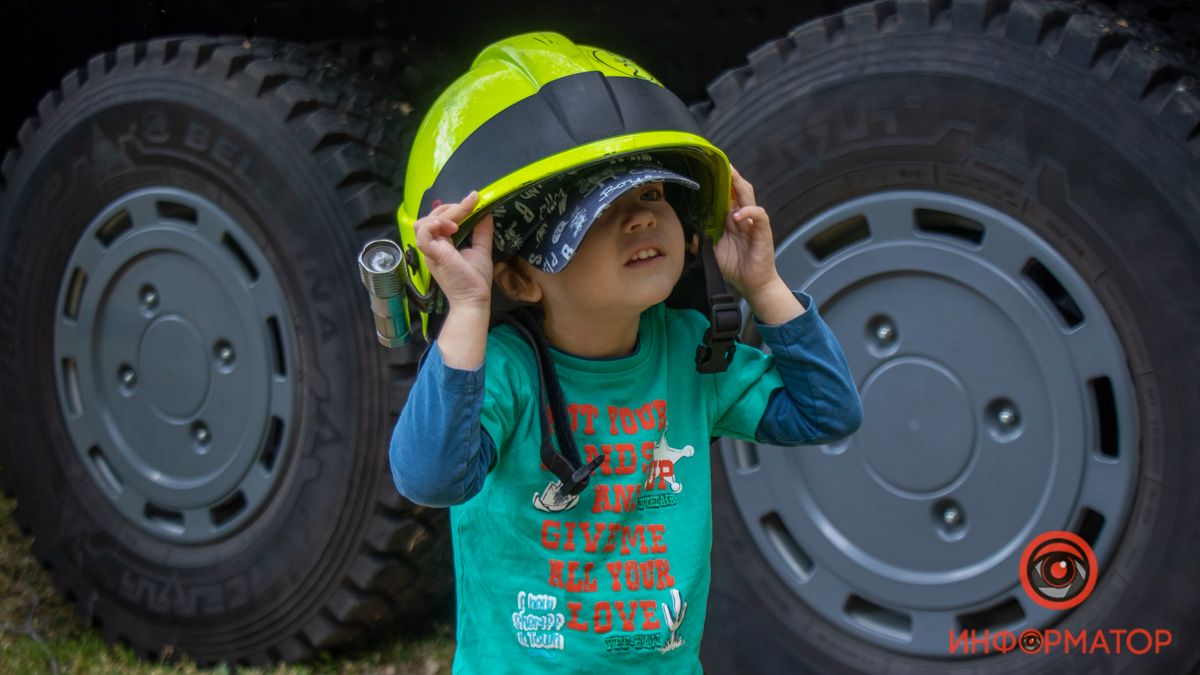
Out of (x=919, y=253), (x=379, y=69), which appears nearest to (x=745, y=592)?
(x=919, y=253)

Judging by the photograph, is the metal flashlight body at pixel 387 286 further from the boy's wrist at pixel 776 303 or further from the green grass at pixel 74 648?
the green grass at pixel 74 648

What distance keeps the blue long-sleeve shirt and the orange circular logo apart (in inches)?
23.6

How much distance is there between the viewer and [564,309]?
201cm

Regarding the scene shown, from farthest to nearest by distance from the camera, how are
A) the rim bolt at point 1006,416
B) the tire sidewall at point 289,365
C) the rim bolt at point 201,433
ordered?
1. the rim bolt at point 201,433
2. the tire sidewall at point 289,365
3. the rim bolt at point 1006,416

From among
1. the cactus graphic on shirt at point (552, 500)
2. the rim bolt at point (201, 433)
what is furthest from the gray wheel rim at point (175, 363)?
the cactus graphic on shirt at point (552, 500)

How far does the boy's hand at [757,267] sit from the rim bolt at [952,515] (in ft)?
2.34

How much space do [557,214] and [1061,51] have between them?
1.04 metres

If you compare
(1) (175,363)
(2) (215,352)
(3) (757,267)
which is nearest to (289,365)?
(2) (215,352)

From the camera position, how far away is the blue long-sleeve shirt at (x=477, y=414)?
1751 mm

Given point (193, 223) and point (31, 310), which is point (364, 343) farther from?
point (31, 310)

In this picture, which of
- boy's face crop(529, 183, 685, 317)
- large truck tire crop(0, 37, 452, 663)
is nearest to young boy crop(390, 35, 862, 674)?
boy's face crop(529, 183, 685, 317)

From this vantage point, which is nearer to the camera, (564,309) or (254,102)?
(564,309)

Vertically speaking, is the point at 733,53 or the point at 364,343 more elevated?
the point at 733,53

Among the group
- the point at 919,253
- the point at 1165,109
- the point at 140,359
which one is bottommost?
the point at 140,359
